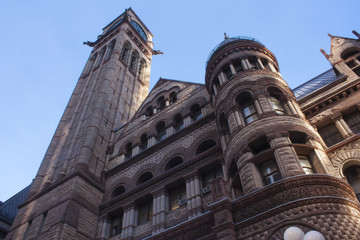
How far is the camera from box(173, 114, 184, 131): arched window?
23058mm

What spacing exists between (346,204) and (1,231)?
27.1 metres

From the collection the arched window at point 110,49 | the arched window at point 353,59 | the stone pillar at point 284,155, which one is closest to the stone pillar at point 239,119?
the stone pillar at point 284,155

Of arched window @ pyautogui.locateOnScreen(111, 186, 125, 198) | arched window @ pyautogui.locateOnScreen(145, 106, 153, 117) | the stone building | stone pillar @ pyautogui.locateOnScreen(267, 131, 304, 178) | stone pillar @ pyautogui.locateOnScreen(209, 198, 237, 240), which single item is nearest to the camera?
stone pillar @ pyautogui.locateOnScreen(209, 198, 237, 240)

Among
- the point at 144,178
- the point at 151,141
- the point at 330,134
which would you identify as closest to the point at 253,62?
the point at 330,134

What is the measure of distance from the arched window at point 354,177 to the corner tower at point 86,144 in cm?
1368

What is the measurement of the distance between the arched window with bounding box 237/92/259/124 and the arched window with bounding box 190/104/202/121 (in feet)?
18.0

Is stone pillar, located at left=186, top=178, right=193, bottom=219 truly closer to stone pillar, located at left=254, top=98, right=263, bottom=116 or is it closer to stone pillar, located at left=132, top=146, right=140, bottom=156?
stone pillar, located at left=254, top=98, right=263, bottom=116


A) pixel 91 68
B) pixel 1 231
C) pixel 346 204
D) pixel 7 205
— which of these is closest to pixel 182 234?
pixel 346 204

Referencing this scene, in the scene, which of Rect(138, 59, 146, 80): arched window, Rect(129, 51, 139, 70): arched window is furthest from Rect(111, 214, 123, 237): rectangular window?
Rect(129, 51, 139, 70): arched window

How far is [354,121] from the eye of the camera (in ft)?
51.8

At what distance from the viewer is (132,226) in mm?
17969

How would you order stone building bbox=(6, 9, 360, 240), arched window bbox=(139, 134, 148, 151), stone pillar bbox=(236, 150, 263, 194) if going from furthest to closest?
arched window bbox=(139, 134, 148, 151) → stone pillar bbox=(236, 150, 263, 194) → stone building bbox=(6, 9, 360, 240)

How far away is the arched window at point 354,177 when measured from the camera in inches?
520

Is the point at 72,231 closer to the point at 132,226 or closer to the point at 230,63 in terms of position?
the point at 132,226
